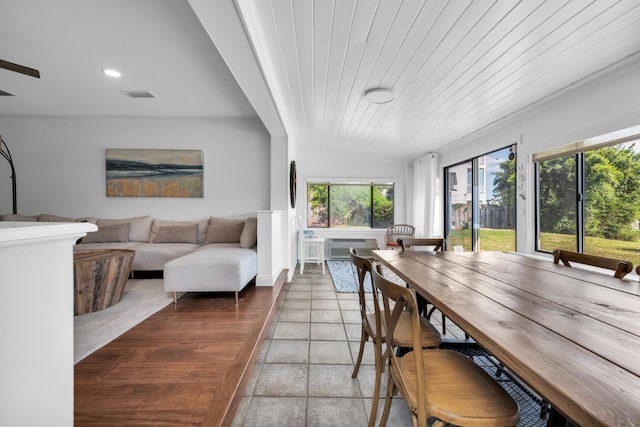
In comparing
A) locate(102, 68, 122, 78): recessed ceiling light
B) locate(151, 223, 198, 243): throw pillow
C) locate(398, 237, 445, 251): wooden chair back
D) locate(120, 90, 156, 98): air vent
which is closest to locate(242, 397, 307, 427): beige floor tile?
locate(398, 237, 445, 251): wooden chair back

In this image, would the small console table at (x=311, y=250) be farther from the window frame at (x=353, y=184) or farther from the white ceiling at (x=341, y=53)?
the white ceiling at (x=341, y=53)

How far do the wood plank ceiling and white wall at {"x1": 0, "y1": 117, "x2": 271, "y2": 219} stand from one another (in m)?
1.62

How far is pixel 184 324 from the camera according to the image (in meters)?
2.24

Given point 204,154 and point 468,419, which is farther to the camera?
point 204,154

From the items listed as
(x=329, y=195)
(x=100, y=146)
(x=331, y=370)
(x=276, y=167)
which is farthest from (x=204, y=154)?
(x=331, y=370)

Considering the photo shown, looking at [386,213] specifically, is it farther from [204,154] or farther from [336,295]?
[204,154]

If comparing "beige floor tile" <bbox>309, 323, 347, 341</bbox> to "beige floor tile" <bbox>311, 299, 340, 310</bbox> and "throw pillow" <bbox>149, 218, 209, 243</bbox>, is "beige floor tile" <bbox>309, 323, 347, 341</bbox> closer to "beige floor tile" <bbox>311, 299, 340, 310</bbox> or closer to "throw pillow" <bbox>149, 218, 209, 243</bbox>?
"beige floor tile" <bbox>311, 299, 340, 310</bbox>

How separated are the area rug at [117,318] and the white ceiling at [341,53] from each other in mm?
2209

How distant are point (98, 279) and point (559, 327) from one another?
3.13 m

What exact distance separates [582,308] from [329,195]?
16.6 ft

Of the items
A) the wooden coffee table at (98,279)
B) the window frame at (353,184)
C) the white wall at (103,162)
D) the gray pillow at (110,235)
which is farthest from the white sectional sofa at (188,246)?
the window frame at (353,184)

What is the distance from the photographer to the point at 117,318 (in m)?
2.32

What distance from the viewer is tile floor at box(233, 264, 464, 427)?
141 cm

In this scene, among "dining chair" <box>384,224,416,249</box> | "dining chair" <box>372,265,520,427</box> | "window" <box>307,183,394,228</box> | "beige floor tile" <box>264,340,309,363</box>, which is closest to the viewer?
"dining chair" <box>372,265,520,427</box>
